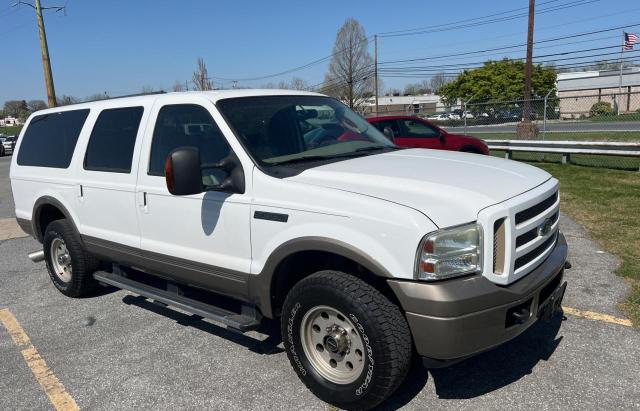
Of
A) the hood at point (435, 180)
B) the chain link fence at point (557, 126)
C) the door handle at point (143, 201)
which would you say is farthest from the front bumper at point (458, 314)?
the chain link fence at point (557, 126)

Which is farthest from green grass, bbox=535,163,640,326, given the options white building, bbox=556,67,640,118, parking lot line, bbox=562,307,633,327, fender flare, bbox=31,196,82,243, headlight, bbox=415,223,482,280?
white building, bbox=556,67,640,118

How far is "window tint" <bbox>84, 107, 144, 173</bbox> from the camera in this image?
4371 millimetres

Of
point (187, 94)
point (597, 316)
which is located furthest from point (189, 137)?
point (597, 316)

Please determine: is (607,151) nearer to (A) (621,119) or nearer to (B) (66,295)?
(B) (66,295)

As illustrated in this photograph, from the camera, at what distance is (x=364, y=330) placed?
289cm

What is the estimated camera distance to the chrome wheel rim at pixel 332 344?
10.1 feet

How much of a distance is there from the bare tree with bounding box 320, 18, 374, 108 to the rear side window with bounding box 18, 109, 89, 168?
57194 millimetres

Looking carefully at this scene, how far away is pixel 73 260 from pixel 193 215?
2.03 m

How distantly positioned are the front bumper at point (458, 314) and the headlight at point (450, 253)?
0.17ft

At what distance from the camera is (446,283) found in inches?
107

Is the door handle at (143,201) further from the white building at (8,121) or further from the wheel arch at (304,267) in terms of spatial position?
the white building at (8,121)

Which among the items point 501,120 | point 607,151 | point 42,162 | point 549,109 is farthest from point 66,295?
point 501,120

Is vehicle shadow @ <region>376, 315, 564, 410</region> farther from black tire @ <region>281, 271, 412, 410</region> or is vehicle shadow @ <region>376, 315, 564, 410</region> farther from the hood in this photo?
the hood

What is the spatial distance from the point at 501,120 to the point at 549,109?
175 inches
